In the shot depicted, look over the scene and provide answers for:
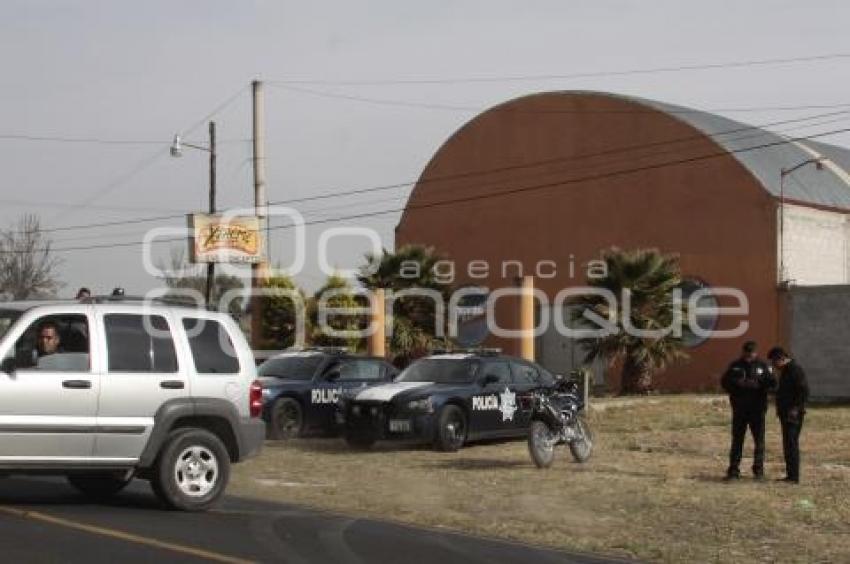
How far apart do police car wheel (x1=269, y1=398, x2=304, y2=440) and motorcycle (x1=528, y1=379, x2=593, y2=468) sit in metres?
5.16

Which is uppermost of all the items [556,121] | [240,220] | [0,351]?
[556,121]

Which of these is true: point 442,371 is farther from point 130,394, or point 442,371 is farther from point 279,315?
point 279,315

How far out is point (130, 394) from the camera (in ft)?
36.8

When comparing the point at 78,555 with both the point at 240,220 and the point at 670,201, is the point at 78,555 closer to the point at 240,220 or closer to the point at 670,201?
the point at 240,220

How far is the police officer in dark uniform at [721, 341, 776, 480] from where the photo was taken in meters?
14.6

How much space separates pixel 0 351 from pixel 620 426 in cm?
1452

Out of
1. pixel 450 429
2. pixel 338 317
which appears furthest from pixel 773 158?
pixel 450 429

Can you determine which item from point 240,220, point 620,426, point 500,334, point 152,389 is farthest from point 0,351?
point 500,334

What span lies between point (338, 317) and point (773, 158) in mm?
14099

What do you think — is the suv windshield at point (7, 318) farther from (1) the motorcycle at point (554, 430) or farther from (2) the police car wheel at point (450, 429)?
(2) the police car wheel at point (450, 429)

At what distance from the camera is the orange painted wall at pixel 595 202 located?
35094 mm

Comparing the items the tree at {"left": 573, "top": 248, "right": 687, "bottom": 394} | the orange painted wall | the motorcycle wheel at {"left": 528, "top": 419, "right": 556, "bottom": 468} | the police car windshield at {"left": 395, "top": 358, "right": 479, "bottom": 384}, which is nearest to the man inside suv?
the motorcycle wheel at {"left": 528, "top": 419, "right": 556, "bottom": 468}

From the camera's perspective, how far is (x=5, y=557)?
8781mm

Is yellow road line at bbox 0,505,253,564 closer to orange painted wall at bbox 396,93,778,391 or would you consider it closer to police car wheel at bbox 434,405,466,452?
police car wheel at bbox 434,405,466,452
